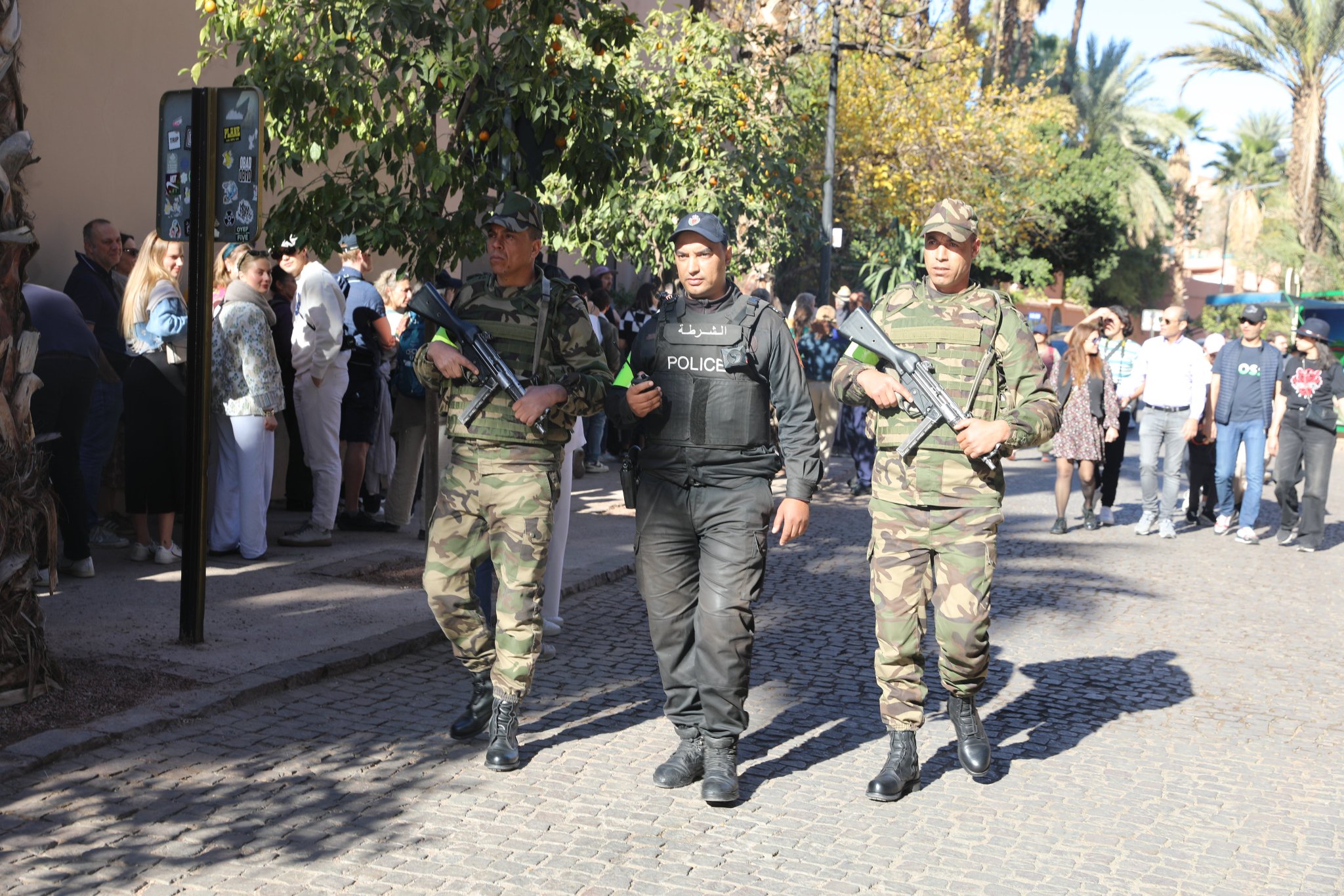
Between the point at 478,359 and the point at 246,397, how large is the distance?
138 inches

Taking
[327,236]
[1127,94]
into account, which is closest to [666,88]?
[327,236]

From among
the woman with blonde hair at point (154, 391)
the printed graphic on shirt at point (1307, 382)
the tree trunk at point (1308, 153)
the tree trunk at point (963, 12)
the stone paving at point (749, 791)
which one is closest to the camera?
the stone paving at point (749, 791)

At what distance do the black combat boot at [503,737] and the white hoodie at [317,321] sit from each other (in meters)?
4.24

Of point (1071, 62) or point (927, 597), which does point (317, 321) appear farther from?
point (1071, 62)

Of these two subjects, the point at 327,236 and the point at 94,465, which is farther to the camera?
the point at 94,465

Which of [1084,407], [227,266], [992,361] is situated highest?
[227,266]

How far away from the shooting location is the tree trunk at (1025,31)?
40312 millimetres

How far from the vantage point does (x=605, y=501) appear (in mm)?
11695

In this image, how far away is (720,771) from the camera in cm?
467

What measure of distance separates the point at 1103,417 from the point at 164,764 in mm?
8617

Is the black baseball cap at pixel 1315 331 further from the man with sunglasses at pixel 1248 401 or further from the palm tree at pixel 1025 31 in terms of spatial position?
the palm tree at pixel 1025 31

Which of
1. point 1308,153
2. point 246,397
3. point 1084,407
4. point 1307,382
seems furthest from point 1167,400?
point 1308,153

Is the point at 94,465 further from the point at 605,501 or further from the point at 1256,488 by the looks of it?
the point at 1256,488

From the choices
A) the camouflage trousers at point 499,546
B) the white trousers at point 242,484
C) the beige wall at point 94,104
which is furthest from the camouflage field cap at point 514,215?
the beige wall at point 94,104
